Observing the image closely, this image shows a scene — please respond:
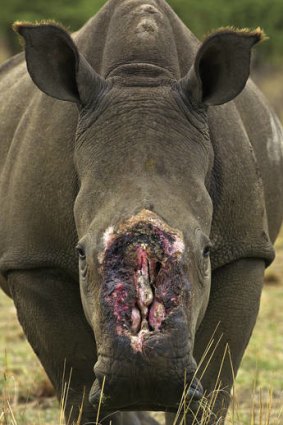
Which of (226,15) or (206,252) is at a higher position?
(206,252)

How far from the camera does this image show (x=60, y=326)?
6027mm

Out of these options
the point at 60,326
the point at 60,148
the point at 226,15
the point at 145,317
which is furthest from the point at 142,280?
the point at 226,15

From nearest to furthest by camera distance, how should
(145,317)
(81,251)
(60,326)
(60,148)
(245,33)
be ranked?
1. (145,317)
2. (81,251)
3. (245,33)
4. (60,148)
5. (60,326)

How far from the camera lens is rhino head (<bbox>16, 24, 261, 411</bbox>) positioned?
4.59m

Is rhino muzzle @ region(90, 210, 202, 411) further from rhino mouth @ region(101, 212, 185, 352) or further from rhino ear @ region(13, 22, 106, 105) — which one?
rhino ear @ region(13, 22, 106, 105)

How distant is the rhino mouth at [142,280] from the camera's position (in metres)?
4.58

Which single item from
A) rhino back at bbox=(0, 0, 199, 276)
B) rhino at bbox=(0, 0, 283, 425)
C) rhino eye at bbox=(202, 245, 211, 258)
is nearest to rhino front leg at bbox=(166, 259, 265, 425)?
rhino at bbox=(0, 0, 283, 425)

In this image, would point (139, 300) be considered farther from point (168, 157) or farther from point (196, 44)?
point (196, 44)

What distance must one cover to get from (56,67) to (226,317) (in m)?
1.44

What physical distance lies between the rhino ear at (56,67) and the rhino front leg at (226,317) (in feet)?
3.68

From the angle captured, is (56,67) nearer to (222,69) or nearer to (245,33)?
(222,69)

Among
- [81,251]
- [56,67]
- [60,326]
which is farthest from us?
[60,326]

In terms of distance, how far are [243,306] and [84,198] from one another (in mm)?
1199

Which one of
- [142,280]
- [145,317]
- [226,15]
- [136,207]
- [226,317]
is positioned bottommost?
[226,15]
